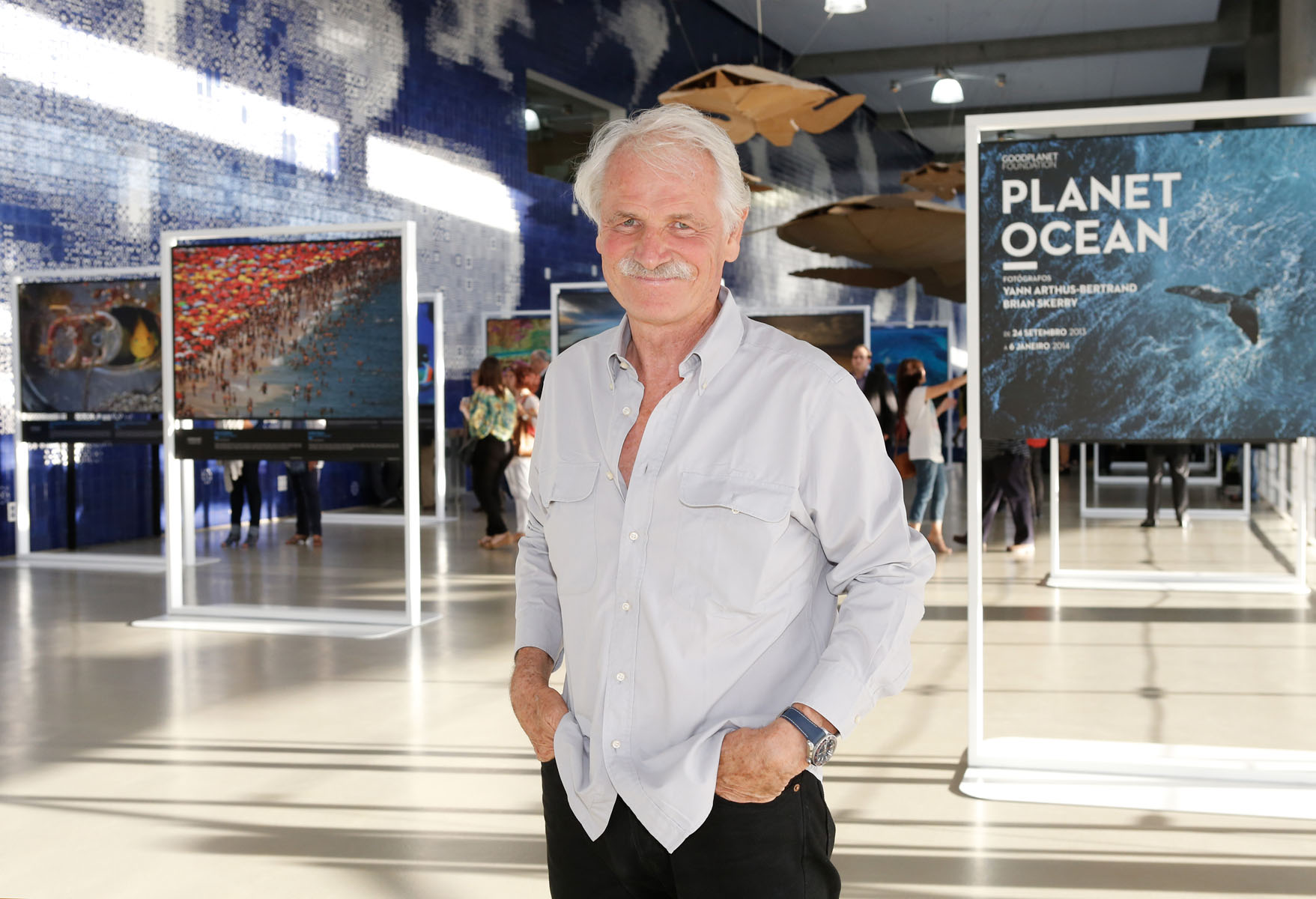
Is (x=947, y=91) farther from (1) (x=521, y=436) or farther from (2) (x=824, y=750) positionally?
(2) (x=824, y=750)

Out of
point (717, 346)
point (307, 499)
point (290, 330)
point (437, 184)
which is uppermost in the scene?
point (437, 184)

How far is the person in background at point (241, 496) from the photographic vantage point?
10.5 metres

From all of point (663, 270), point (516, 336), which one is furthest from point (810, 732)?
point (516, 336)

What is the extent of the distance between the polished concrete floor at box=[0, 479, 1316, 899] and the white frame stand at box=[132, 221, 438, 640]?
0.18 m

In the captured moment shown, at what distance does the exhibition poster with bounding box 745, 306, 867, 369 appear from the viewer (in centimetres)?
1209

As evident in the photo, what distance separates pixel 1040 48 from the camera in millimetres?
21094

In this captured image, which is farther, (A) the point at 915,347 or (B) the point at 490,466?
(A) the point at 915,347

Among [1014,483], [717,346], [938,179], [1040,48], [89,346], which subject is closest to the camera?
[717,346]

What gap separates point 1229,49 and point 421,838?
23.4 metres

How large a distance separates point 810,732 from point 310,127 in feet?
40.3

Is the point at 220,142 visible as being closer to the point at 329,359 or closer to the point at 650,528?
the point at 329,359

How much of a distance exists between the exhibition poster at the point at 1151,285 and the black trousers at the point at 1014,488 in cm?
538

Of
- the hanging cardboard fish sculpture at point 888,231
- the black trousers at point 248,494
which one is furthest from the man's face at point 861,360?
the black trousers at point 248,494

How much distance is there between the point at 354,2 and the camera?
13141 mm
